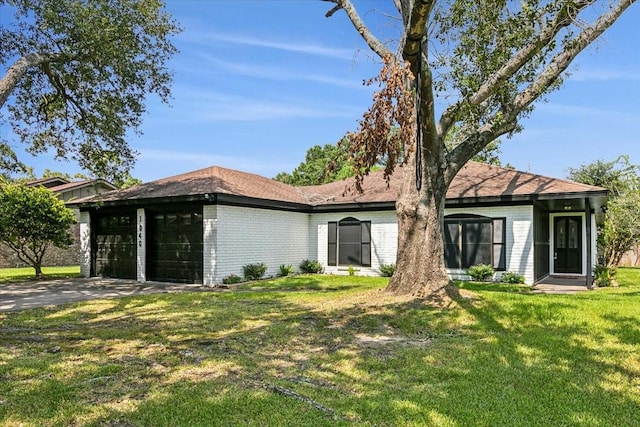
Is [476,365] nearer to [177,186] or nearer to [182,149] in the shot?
[177,186]

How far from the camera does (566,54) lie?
851 cm

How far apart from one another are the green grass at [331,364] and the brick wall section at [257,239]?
4.57 m

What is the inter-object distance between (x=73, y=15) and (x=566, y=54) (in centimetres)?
1095

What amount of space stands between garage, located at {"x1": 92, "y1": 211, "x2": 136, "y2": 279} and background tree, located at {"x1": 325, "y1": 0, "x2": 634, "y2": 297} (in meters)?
9.88

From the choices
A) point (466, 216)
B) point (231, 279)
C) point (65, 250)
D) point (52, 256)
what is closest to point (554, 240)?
point (466, 216)

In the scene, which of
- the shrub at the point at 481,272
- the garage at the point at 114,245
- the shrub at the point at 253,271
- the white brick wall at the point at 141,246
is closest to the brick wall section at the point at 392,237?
the shrub at the point at 481,272

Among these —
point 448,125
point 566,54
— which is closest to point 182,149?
point 448,125

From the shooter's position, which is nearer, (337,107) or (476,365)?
(476,365)

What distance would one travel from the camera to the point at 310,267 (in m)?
16.8

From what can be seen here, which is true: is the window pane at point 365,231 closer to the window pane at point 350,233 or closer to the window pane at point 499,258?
the window pane at point 350,233

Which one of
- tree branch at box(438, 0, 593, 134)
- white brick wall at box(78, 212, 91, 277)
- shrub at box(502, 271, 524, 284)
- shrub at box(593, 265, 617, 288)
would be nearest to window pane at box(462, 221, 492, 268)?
shrub at box(502, 271, 524, 284)

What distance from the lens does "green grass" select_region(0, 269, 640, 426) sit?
3.56m

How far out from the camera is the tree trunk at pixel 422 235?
8.83m

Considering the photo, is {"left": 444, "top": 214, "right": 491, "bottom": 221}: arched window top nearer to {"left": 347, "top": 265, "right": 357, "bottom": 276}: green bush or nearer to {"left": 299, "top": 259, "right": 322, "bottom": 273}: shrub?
{"left": 347, "top": 265, "right": 357, "bottom": 276}: green bush
